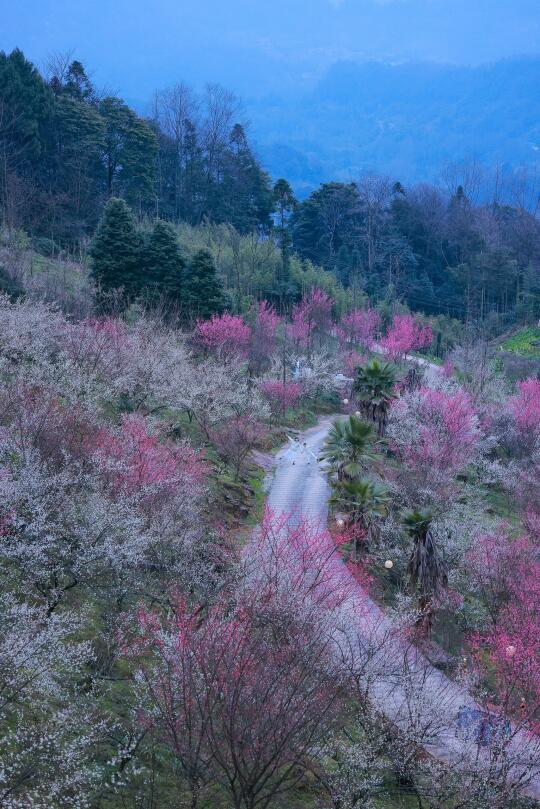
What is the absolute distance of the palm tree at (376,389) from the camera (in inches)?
1129

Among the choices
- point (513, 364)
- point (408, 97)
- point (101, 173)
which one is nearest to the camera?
point (513, 364)

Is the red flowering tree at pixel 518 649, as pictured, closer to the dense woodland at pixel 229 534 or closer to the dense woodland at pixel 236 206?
the dense woodland at pixel 229 534

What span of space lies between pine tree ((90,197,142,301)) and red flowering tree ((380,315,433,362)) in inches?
845

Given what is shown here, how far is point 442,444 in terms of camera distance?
3061 centimetres

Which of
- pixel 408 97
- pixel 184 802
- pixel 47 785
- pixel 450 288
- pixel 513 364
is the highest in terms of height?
pixel 408 97

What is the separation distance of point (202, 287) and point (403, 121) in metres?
160

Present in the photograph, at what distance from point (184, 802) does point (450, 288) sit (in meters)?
67.6

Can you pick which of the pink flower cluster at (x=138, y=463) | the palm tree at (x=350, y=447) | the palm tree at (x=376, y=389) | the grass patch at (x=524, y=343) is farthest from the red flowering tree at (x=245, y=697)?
the grass patch at (x=524, y=343)

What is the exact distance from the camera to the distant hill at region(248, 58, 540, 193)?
507 ft

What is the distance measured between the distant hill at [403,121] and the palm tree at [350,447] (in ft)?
404

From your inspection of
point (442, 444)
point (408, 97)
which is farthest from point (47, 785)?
point (408, 97)

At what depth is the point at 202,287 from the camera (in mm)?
41125

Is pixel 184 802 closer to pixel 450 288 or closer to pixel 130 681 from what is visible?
pixel 130 681

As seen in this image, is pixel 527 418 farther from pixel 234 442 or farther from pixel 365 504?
pixel 365 504
